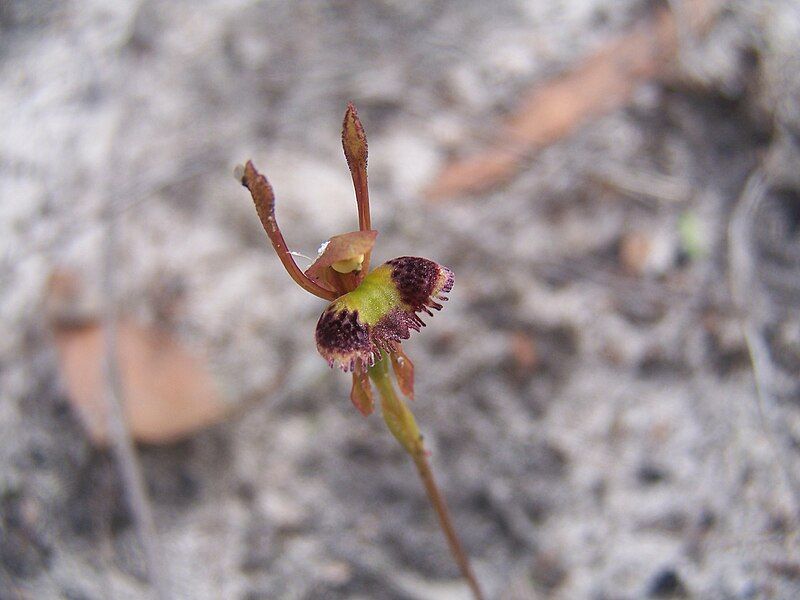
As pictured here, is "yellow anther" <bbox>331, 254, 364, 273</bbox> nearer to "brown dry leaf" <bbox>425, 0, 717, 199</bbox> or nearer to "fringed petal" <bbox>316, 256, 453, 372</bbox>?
"fringed petal" <bbox>316, 256, 453, 372</bbox>

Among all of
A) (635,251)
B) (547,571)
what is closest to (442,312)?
(635,251)

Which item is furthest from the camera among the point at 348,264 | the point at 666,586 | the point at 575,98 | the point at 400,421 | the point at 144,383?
the point at 575,98

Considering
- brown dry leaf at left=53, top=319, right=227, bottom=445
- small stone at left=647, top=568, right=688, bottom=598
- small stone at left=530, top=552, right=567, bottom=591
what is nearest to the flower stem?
small stone at left=530, top=552, right=567, bottom=591

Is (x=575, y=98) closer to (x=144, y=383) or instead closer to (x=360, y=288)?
(x=360, y=288)

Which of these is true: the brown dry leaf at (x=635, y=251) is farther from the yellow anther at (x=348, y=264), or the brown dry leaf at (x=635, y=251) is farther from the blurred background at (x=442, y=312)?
the yellow anther at (x=348, y=264)

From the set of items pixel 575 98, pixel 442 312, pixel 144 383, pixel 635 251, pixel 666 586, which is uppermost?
pixel 575 98

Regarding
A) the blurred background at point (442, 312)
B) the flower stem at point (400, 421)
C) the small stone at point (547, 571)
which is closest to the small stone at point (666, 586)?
the blurred background at point (442, 312)

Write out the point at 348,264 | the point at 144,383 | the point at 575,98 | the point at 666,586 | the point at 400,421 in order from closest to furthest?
the point at 348,264, the point at 400,421, the point at 666,586, the point at 144,383, the point at 575,98

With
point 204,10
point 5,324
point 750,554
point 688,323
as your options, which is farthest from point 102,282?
point 750,554
